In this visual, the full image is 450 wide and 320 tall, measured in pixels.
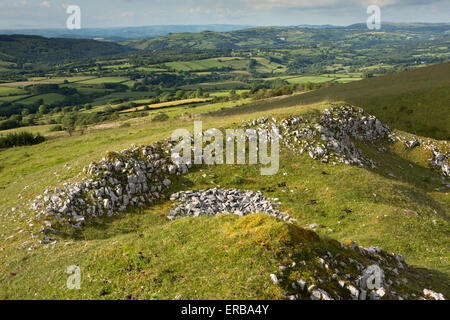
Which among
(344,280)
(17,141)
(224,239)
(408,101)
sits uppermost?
(408,101)

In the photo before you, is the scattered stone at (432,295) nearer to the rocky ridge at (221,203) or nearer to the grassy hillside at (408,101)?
the rocky ridge at (221,203)

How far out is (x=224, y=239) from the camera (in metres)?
17.7

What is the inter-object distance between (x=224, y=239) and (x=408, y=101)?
72.1 metres

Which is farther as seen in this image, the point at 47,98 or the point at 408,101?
the point at 47,98

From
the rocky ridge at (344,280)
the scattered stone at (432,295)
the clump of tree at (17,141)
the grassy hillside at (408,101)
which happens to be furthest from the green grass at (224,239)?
the grassy hillside at (408,101)

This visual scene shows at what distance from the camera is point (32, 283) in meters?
16.6

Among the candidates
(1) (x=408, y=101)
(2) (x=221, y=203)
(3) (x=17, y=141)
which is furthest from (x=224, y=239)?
(1) (x=408, y=101)

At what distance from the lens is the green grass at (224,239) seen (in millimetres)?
14781

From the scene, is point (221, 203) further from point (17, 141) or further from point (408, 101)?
point (408, 101)

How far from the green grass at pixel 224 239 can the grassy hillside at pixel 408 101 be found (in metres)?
32.1

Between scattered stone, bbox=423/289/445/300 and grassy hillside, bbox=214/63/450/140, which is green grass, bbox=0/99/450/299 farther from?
grassy hillside, bbox=214/63/450/140
